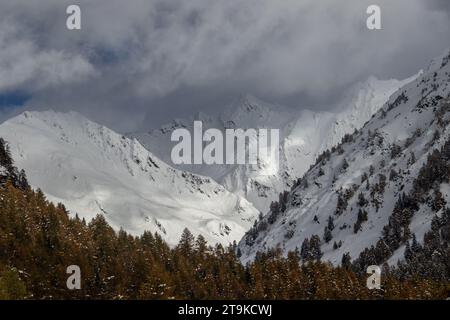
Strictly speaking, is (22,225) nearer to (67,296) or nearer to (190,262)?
(67,296)

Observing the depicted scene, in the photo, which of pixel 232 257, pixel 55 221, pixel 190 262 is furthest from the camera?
pixel 232 257

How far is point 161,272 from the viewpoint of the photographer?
150 metres

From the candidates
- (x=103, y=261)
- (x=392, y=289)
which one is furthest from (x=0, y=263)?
(x=392, y=289)

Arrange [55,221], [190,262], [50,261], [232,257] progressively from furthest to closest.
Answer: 1. [232,257]
2. [190,262]
3. [55,221]
4. [50,261]
